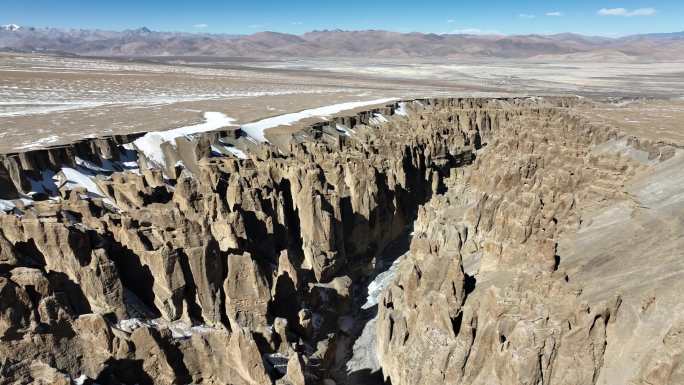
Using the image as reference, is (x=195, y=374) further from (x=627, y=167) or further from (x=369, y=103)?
(x=369, y=103)

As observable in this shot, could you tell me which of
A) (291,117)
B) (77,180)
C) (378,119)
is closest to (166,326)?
(77,180)

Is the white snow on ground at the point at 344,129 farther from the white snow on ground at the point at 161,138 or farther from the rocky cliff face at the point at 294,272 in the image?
the rocky cliff face at the point at 294,272

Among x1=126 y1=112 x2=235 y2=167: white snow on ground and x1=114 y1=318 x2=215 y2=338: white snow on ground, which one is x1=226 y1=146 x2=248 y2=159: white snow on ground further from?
x1=114 y1=318 x2=215 y2=338: white snow on ground

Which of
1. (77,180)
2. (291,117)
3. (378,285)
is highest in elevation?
(291,117)

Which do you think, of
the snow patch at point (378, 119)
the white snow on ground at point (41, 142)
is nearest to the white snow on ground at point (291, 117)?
the snow patch at point (378, 119)

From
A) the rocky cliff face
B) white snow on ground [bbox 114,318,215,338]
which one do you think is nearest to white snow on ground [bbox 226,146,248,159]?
the rocky cliff face

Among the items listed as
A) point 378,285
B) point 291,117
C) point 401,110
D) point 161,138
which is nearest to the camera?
point 378,285

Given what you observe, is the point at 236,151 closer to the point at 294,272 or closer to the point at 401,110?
the point at 294,272
